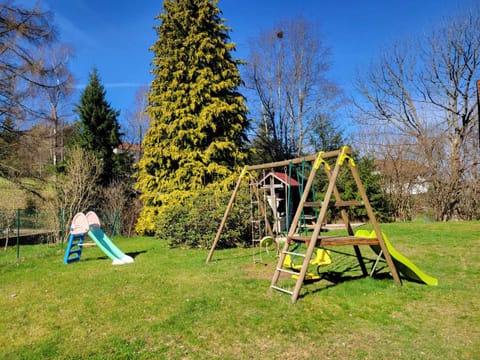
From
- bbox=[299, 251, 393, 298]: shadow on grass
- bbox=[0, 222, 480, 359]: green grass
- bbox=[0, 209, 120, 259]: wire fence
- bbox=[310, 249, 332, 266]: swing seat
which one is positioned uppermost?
bbox=[0, 209, 120, 259]: wire fence

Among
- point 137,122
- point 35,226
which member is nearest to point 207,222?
point 35,226

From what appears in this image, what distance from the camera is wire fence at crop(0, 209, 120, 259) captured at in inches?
478

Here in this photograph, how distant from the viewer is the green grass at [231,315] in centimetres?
347

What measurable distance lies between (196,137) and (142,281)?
8.52m

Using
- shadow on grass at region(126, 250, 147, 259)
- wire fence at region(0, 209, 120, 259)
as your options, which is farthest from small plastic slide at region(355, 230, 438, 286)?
wire fence at region(0, 209, 120, 259)

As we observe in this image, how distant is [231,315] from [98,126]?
621 inches

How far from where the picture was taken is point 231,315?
174 inches

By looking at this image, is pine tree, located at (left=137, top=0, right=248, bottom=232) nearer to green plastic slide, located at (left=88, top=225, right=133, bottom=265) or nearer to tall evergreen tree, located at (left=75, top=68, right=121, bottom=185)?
tall evergreen tree, located at (left=75, top=68, right=121, bottom=185)

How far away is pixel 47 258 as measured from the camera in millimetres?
9500

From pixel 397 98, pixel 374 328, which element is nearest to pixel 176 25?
pixel 397 98

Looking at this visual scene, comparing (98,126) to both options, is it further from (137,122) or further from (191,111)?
(137,122)

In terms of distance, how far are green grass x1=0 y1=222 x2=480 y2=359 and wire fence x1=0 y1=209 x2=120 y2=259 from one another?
5.17 metres

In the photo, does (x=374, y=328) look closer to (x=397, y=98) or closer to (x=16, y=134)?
(x=16, y=134)

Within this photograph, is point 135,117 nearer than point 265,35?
No
